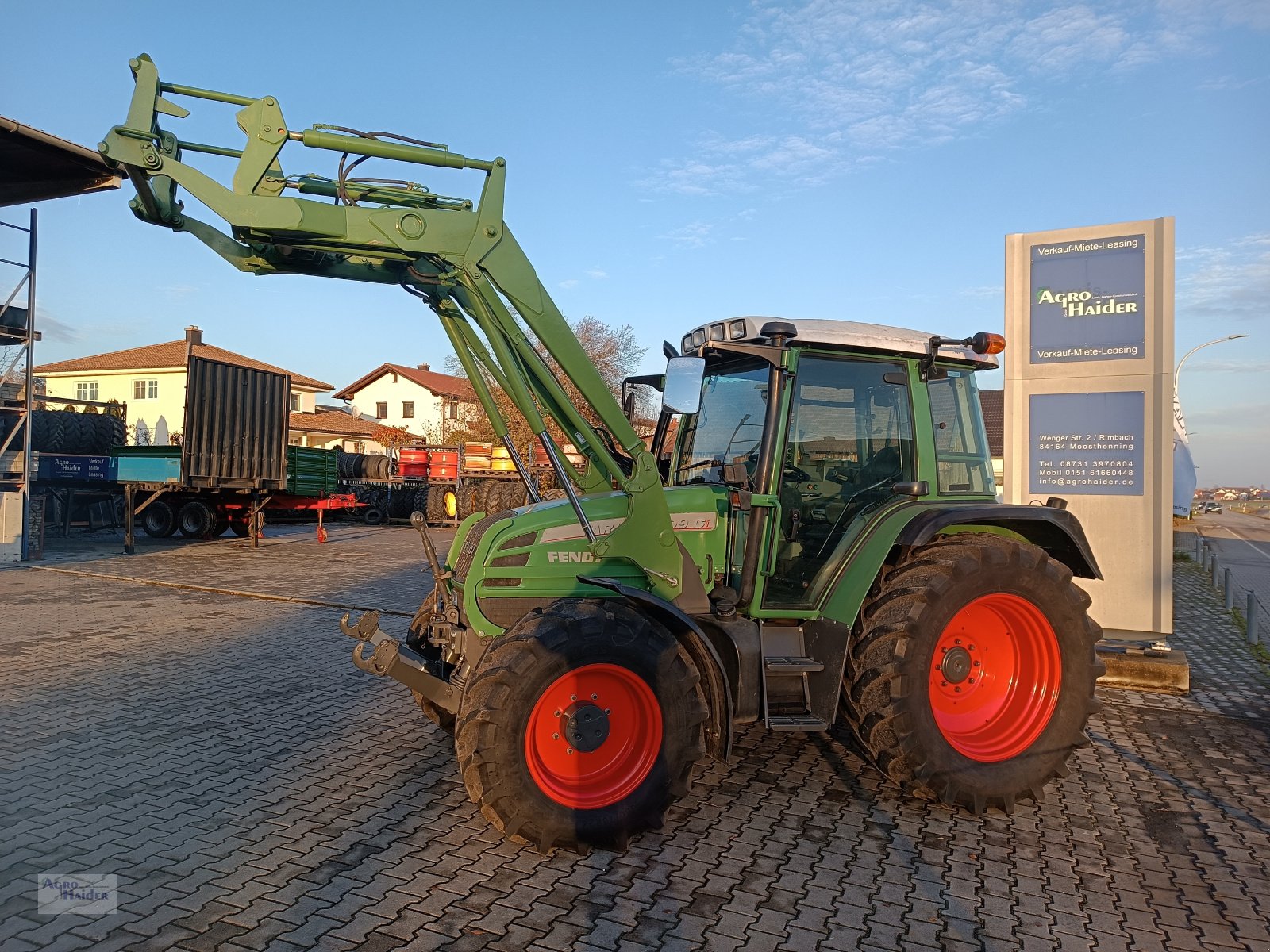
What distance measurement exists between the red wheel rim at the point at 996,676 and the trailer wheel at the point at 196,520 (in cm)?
1806

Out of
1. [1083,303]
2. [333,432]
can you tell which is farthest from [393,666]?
[333,432]

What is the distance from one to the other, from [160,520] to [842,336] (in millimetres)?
19158

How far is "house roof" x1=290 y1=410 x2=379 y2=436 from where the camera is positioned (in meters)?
46.0

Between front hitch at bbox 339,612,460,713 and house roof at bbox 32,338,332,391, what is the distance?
44554mm

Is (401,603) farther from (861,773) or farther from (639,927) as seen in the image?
(639,927)

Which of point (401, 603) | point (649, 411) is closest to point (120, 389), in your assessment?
point (401, 603)

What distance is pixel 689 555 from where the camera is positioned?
14.8ft

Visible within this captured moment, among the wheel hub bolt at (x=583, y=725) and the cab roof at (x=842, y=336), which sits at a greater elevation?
the cab roof at (x=842, y=336)

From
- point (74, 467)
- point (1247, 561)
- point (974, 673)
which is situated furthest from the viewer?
point (1247, 561)

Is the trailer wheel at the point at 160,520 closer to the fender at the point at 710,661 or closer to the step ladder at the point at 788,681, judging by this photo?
the fender at the point at 710,661

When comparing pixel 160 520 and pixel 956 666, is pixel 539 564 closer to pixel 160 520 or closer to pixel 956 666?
pixel 956 666

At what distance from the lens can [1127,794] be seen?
4.84 metres

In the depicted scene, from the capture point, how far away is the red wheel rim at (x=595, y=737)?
13.0 ft

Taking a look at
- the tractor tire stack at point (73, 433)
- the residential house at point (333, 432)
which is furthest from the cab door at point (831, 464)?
the residential house at point (333, 432)
